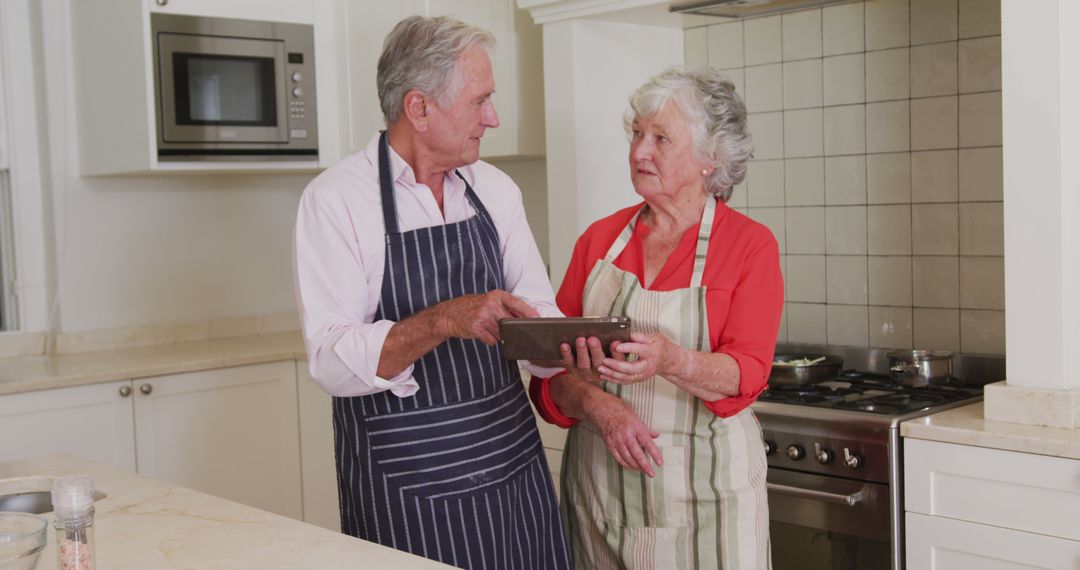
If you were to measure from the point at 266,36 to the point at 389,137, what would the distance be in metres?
1.70

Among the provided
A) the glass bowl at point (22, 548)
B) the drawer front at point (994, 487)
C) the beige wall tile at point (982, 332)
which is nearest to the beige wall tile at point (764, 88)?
the beige wall tile at point (982, 332)

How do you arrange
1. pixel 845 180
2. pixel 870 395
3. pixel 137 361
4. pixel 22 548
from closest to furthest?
1. pixel 22 548
2. pixel 870 395
3. pixel 845 180
4. pixel 137 361

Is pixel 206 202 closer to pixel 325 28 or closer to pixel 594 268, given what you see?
pixel 325 28

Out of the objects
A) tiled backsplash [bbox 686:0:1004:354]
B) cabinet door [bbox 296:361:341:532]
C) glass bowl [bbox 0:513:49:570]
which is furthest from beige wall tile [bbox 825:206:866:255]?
glass bowl [bbox 0:513:49:570]

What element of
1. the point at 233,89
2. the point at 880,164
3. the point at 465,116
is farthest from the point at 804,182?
the point at 233,89

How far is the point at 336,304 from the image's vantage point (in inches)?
72.8

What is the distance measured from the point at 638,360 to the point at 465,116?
502mm

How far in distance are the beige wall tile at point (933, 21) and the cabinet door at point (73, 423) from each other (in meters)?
2.31

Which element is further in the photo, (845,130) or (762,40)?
(762,40)

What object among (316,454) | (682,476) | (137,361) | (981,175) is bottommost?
(316,454)

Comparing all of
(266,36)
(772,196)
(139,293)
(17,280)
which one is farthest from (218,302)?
(772,196)

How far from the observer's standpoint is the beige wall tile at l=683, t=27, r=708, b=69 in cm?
327

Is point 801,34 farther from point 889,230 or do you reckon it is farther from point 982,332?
point 982,332

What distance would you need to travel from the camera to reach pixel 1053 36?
2109mm
